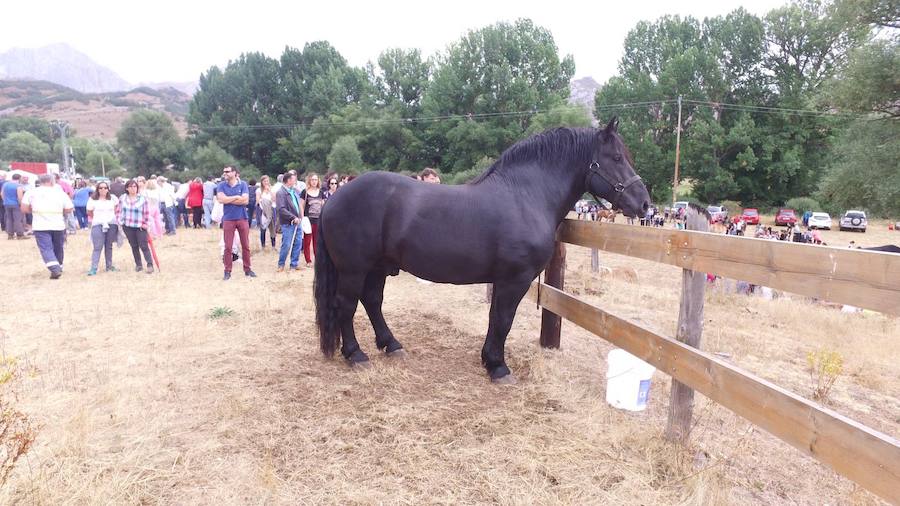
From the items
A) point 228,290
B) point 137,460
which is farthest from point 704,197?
point 137,460

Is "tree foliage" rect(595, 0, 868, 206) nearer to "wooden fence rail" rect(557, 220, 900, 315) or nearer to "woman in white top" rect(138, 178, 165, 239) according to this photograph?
"woman in white top" rect(138, 178, 165, 239)

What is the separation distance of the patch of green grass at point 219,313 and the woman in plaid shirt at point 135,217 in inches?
162

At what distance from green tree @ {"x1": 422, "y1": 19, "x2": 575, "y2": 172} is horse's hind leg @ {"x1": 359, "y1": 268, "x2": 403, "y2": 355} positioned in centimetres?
3889

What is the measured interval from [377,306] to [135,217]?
726 centimetres

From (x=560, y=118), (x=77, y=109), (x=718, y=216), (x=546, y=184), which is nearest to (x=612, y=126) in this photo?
(x=546, y=184)

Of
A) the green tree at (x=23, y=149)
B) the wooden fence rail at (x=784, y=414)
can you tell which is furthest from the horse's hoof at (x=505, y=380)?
the green tree at (x=23, y=149)

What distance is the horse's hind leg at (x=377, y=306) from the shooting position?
481 centimetres

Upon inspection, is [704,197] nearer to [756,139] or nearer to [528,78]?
[756,139]

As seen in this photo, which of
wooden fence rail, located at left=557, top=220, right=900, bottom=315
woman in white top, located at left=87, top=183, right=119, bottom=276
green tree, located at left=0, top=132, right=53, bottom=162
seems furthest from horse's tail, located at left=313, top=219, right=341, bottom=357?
green tree, located at left=0, top=132, right=53, bottom=162

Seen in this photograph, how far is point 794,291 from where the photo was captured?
230 centimetres

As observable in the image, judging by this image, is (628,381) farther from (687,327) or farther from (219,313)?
(219,313)

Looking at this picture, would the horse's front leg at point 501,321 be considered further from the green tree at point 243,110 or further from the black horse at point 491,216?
the green tree at point 243,110

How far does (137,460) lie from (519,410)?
8.48ft

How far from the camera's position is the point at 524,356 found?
4883 millimetres
